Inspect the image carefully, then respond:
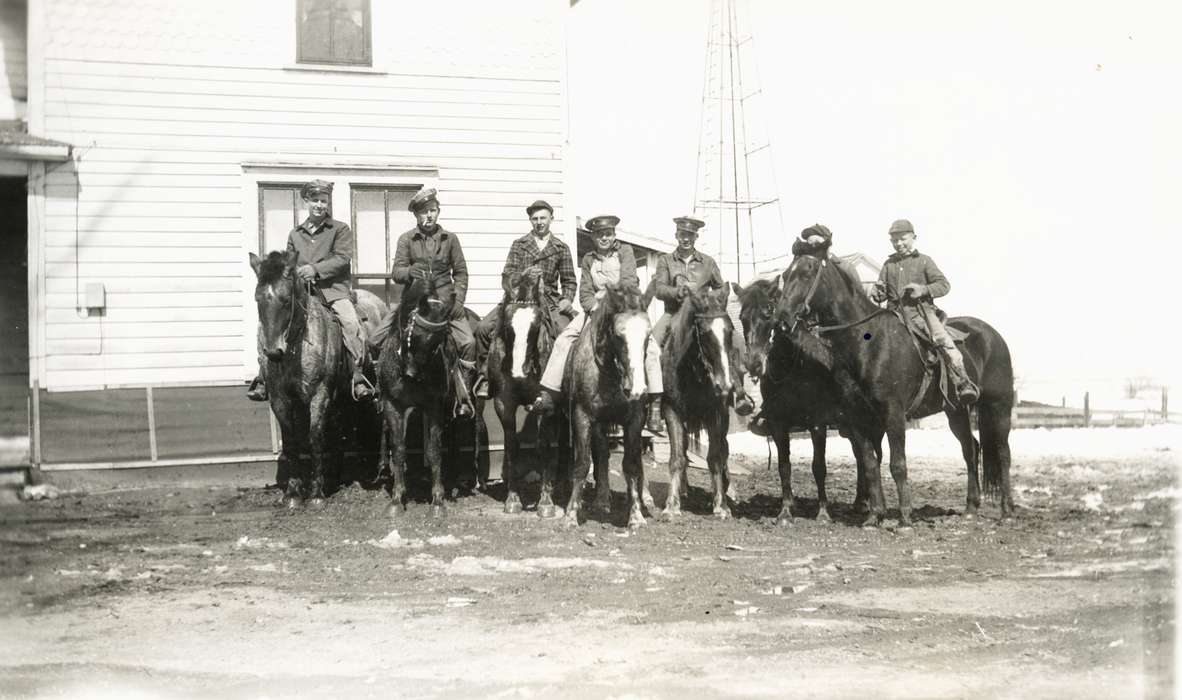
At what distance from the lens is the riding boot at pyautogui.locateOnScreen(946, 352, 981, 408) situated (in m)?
10.3

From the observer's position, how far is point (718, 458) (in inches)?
404

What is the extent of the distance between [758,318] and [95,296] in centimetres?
722

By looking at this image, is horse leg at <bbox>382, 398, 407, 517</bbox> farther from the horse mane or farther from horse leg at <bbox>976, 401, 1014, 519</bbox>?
horse leg at <bbox>976, 401, 1014, 519</bbox>

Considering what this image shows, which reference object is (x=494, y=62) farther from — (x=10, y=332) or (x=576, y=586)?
(x=576, y=586)

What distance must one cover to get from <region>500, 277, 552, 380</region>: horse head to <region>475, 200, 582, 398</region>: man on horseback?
105mm

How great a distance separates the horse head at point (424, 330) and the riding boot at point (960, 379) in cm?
511

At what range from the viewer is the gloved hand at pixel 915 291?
10.2 meters

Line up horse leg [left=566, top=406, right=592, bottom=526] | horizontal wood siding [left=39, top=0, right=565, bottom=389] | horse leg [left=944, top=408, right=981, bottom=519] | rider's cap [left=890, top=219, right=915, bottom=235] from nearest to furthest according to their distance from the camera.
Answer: horse leg [left=566, top=406, right=592, bottom=526], horse leg [left=944, top=408, right=981, bottom=519], rider's cap [left=890, top=219, right=915, bottom=235], horizontal wood siding [left=39, top=0, right=565, bottom=389]

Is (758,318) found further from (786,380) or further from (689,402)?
(689,402)

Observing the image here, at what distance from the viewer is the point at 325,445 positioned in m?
11.1

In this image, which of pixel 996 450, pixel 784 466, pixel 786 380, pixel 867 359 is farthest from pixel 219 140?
pixel 996 450

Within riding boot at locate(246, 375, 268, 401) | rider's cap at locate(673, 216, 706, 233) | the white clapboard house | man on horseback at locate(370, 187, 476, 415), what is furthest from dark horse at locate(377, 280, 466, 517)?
rider's cap at locate(673, 216, 706, 233)

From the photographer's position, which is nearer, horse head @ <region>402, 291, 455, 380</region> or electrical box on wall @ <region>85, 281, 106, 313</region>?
horse head @ <region>402, 291, 455, 380</region>

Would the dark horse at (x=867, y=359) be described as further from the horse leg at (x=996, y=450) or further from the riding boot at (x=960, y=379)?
the riding boot at (x=960, y=379)
